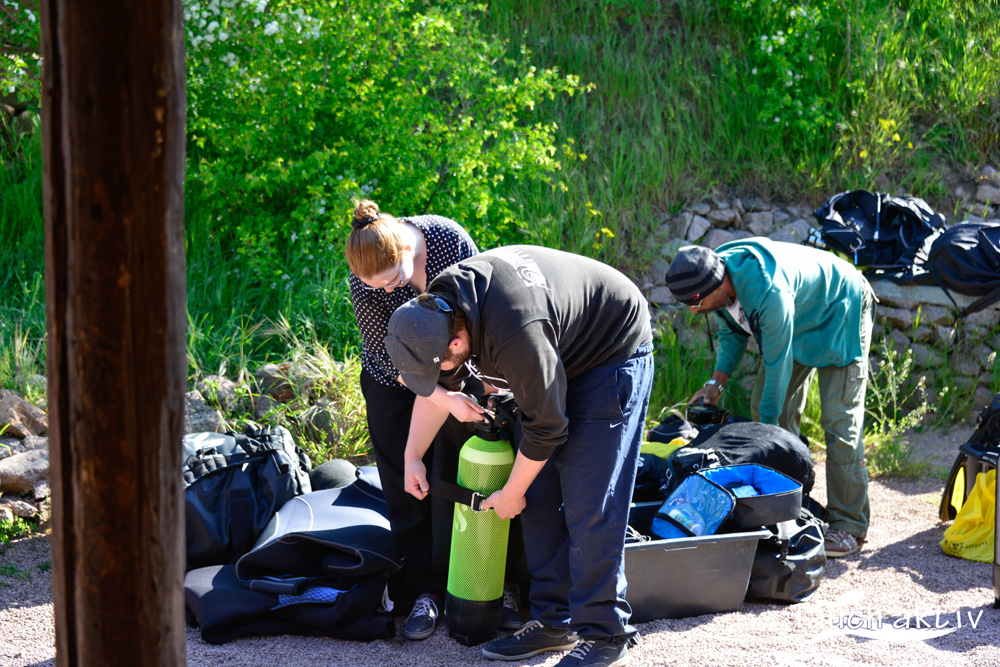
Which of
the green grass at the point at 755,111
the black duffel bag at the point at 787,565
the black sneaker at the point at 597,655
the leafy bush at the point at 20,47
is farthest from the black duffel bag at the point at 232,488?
the green grass at the point at 755,111

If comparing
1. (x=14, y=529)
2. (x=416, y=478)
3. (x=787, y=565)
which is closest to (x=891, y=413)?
(x=787, y=565)

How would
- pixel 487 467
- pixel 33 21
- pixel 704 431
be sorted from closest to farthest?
1. pixel 487 467
2. pixel 704 431
3. pixel 33 21

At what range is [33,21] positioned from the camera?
18.0ft

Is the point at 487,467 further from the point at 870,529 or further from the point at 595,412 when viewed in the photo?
the point at 870,529

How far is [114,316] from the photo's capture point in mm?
1548

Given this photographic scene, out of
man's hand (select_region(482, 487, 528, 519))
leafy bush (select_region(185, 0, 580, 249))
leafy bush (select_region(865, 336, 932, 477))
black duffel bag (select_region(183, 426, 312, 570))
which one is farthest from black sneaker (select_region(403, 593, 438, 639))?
leafy bush (select_region(865, 336, 932, 477))

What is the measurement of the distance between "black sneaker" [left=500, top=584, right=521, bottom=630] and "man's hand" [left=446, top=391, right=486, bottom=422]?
905 millimetres

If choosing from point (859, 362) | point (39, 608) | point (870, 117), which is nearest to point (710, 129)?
point (870, 117)

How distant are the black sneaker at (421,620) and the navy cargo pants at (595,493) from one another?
0.63m

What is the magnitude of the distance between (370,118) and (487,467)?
11.6 ft

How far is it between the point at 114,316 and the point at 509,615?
2.27 meters

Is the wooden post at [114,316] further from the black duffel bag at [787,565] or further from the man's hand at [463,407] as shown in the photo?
the black duffel bag at [787,565]

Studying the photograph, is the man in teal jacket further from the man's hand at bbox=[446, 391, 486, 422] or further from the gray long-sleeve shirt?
the man's hand at bbox=[446, 391, 486, 422]

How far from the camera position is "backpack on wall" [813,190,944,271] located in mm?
6371
